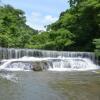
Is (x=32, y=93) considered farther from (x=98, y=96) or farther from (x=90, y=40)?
(x=90, y=40)

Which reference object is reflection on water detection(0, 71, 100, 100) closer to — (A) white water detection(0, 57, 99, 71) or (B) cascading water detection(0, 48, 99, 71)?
(A) white water detection(0, 57, 99, 71)

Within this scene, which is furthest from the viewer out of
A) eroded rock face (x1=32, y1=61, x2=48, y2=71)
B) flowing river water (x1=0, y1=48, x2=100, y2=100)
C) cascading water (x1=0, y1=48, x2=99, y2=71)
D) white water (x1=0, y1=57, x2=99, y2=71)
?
cascading water (x1=0, y1=48, x2=99, y2=71)

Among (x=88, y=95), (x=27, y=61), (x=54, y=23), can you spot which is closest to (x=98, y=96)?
(x=88, y=95)

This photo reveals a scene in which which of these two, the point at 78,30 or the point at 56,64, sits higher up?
the point at 78,30

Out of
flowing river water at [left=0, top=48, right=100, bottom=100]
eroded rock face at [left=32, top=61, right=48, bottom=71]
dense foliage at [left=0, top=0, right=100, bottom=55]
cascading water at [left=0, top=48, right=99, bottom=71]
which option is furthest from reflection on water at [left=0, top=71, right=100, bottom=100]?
dense foliage at [left=0, top=0, right=100, bottom=55]

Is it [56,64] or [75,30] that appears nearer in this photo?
[56,64]

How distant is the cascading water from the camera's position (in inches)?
957

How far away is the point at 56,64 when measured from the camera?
25.5m

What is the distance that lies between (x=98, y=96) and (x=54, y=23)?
26.8m

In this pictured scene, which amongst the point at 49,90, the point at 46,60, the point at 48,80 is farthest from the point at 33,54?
the point at 49,90

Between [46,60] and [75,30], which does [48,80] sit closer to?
[46,60]

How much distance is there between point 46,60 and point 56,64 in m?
0.70

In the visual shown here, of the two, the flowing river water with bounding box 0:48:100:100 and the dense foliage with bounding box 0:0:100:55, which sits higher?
the dense foliage with bounding box 0:0:100:55

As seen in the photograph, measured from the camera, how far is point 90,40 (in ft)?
116
